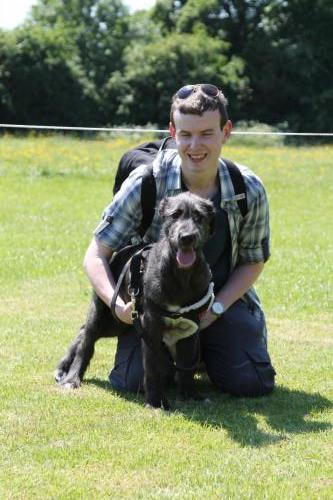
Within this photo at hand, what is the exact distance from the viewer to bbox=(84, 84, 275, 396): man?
16.1 ft

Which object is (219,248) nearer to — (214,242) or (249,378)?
(214,242)

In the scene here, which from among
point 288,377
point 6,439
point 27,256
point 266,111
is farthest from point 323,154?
point 266,111

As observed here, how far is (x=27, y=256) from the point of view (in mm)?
10812

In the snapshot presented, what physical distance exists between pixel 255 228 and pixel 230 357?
0.83m

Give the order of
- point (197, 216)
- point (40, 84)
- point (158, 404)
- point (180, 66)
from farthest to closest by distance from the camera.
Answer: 1. point (180, 66)
2. point (40, 84)
3. point (158, 404)
4. point (197, 216)

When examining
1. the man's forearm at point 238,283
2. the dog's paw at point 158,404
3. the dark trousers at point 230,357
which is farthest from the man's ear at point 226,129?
the dog's paw at point 158,404

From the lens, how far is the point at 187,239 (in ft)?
14.5

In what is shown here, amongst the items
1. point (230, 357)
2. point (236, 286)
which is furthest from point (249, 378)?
point (236, 286)

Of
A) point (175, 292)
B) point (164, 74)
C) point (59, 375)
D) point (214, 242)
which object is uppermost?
point (214, 242)

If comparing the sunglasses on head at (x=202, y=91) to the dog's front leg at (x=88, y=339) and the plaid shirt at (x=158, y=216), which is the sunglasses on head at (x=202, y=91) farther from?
the dog's front leg at (x=88, y=339)

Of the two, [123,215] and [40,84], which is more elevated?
[123,215]

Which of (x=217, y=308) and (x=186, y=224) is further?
(x=217, y=308)

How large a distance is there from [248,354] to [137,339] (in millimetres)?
730

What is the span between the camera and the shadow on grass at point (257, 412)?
4504 mm
